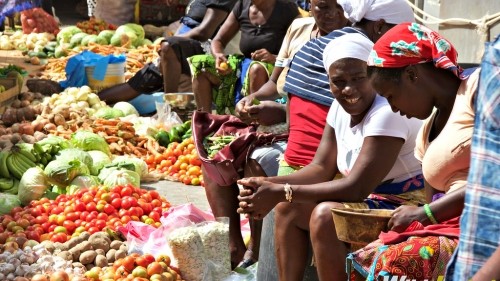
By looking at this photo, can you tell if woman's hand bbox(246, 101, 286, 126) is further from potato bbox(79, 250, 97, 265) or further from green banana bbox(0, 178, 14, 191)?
green banana bbox(0, 178, 14, 191)

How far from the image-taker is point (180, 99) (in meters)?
8.34

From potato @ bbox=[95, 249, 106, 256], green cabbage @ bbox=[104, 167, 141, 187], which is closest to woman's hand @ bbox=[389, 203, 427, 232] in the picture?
potato @ bbox=[95, 249, 106, 256]

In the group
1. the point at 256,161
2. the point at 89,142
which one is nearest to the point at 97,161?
the point at 89,142

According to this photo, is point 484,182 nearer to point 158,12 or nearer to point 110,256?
point 110,256

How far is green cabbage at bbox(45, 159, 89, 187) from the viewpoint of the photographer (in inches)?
253

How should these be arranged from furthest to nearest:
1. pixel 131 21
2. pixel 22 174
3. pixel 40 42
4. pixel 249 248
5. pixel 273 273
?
pixel 131 21
pixel 40 42
pixel 22 174
pixel 249 248
pixel 273 273

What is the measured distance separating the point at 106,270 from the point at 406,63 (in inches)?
88.4

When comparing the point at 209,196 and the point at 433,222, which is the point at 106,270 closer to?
the point at 209,196

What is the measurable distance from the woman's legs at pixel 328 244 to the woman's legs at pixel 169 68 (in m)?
4.92

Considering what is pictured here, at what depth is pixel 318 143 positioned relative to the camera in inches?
179

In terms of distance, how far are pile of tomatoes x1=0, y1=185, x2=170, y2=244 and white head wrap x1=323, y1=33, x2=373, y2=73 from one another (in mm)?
1920

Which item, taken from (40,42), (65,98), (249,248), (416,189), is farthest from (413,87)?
(40,42)

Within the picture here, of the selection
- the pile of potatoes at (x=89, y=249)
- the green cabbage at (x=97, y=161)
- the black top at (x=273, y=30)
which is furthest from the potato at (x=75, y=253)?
the black top at (x=273, y=30)

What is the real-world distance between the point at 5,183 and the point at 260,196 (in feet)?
10.8
